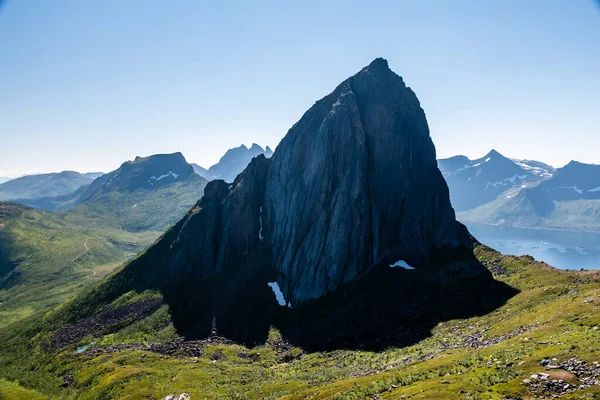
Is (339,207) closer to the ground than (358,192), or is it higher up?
closer to the ground

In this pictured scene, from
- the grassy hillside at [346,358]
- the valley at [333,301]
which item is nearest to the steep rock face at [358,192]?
the valley at [333,301]

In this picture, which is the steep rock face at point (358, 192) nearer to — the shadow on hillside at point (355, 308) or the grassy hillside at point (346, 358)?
the shadow on hillside at point (355, 308)

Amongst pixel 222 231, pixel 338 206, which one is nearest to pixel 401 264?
pixel 338 206

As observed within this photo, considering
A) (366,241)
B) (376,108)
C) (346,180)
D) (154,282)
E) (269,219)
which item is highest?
(376,108)

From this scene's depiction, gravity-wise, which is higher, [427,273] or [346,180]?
[346,180]

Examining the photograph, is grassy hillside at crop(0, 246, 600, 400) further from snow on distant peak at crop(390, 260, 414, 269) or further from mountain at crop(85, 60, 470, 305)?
snow on distant peak at crop(390, 260, 414, 269)

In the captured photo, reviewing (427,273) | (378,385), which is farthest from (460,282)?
(378,385)

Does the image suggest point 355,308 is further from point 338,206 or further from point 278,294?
point 338,206

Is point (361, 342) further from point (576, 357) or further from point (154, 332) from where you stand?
point (154, 332)
